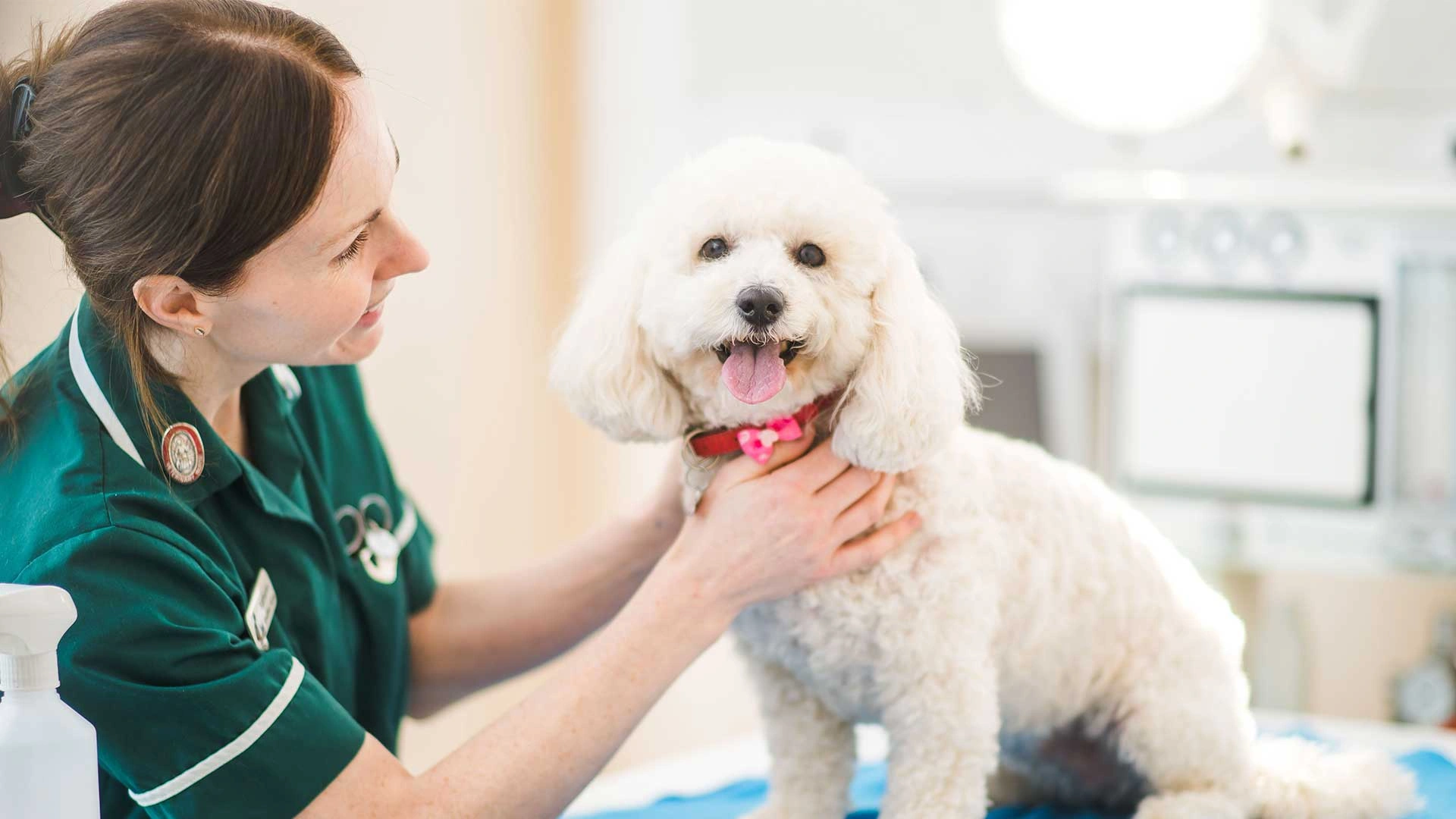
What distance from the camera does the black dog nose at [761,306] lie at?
931 millimetres

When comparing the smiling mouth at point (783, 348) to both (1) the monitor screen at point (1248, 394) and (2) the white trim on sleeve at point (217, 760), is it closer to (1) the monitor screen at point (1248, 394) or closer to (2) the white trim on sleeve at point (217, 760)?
(2) the white trim on sleeve at point (217, 760)

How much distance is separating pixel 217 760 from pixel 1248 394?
1781mm

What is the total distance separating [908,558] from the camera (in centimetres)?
101

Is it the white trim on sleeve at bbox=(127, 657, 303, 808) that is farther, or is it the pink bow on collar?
the pink bow on collar

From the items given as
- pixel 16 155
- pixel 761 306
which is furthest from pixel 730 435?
pixel 16 155

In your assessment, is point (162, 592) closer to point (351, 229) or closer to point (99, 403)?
point (99, 403)

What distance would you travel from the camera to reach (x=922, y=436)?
3.12 feet

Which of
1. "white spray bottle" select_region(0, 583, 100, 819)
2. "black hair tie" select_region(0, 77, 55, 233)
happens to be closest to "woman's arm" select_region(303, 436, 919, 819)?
"white spray bottle" select_region(0, 583, 100, 819)

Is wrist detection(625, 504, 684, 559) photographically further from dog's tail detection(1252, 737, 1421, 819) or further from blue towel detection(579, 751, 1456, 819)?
dog's tail detection(1252, 737, 1421, 819)

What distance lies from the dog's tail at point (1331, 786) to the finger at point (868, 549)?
0.42 meters

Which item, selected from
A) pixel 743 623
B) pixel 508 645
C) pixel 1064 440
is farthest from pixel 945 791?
pixel 1064 440

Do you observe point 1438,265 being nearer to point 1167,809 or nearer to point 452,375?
point 1167,809

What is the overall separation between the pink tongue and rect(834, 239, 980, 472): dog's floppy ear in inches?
2.8

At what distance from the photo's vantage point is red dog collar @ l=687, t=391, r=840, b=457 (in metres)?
1.02
